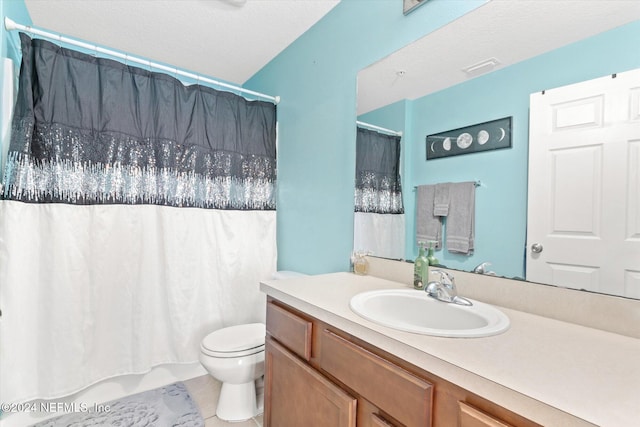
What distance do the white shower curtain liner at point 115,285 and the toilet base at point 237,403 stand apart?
43cm

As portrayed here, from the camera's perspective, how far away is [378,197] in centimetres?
151

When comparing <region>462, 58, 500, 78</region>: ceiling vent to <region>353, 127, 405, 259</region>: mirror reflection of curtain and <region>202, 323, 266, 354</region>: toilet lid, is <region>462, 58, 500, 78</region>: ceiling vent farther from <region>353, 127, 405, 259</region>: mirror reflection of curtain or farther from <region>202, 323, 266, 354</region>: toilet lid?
<region>202, 323, 266, 354</region>: toilet lid

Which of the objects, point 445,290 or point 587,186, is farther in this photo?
point 445,290

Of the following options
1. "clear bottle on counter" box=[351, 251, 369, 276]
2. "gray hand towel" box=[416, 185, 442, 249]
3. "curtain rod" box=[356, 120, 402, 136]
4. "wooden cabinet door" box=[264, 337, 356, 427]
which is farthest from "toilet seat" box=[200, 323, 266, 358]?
"curtain rod" box=[356, 120, 402, 136]

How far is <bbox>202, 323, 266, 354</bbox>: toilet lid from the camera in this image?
160 centimetres

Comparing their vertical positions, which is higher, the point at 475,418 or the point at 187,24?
the point at 187,24

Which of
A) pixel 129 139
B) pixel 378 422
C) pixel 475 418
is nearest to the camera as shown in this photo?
pixel 475 418

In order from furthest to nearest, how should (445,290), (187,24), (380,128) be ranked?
(187,24)
(380,128)
(445,290)

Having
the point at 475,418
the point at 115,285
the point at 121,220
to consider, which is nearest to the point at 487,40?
the point at 475,418

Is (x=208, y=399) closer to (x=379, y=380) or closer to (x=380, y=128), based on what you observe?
(x=379, y=380)

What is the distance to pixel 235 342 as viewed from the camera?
5.54 ft

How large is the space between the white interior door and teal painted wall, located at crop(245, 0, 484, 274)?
59 cm

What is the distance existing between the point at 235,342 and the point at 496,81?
5.85 ft

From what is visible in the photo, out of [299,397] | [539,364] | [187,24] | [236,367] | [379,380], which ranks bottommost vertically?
[236,367]
